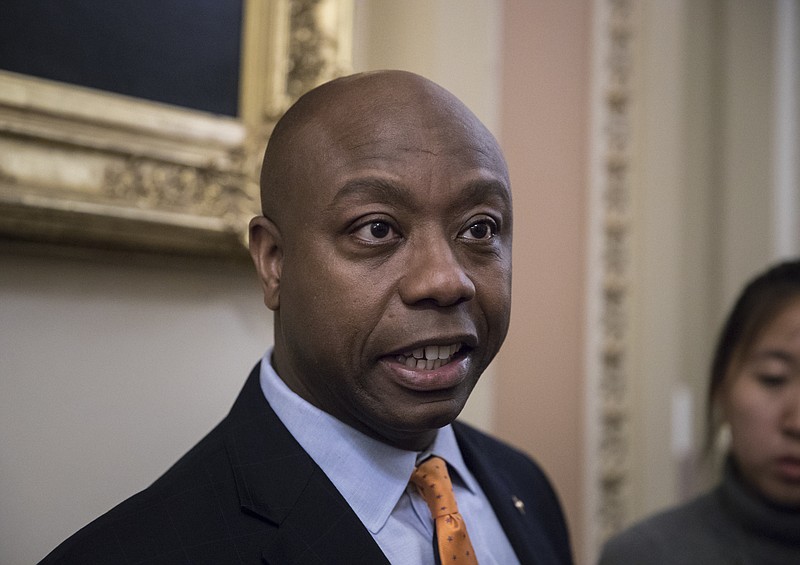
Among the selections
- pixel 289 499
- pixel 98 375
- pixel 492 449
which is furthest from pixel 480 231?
pixel 98 375

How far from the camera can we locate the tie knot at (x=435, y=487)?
1028mm

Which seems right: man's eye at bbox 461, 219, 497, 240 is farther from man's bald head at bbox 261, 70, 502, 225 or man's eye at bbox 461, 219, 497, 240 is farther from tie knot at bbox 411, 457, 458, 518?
tie knot at bbox 411, 457, 458, 518

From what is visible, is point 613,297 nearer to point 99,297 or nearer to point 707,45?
point 707,45

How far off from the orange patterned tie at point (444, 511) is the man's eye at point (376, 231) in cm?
33

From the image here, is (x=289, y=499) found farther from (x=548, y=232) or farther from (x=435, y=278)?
(x=548, y=232)

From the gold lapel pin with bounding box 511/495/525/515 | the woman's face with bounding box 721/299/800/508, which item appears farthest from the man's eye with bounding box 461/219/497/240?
the woman's face with bounding box 721/299/800/508

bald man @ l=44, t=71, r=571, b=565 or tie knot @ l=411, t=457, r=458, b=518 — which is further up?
bald man @ l=44, t=71, r=571, b=565

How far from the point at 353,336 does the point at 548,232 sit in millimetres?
1128

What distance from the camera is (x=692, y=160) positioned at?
2312mm

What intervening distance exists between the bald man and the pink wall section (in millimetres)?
867

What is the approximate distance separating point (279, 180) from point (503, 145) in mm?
958

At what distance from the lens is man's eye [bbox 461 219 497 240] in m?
0.97

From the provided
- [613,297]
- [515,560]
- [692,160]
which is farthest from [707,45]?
[515,560]

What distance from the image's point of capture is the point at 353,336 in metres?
0.92
